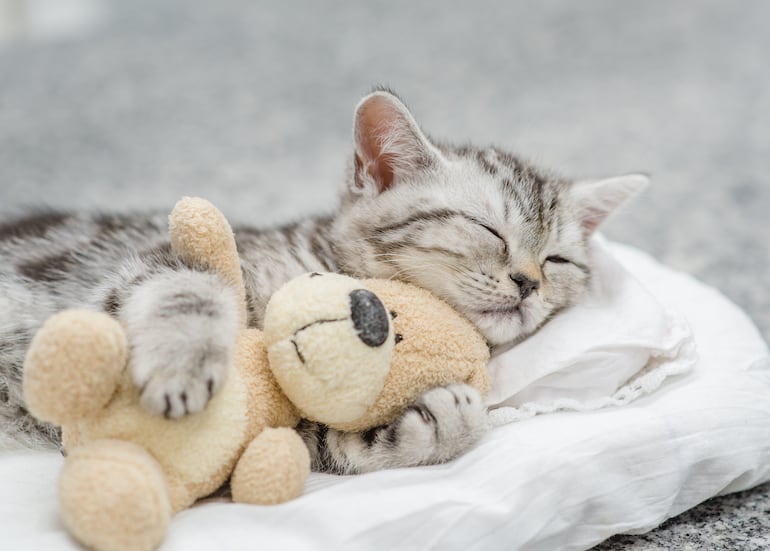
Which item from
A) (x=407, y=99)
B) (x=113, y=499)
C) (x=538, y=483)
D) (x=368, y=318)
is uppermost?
(x=407, y=99)

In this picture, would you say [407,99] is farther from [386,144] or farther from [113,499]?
[113,499]

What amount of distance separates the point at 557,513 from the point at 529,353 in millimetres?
256

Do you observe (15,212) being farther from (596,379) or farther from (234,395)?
(596,379)

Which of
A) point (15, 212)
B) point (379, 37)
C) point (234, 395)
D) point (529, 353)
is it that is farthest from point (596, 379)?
point (379, 37)

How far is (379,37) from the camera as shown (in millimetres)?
3662

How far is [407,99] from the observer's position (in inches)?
113

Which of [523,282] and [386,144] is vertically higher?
[386,144]

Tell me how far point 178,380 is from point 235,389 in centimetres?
10

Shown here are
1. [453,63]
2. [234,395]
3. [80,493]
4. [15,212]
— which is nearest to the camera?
[80,493]

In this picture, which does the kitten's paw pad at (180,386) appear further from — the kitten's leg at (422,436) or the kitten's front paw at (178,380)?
the kitten's leg at (422,436)

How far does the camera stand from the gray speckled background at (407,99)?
2.32 metres

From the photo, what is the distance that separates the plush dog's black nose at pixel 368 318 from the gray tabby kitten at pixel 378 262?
0.13m

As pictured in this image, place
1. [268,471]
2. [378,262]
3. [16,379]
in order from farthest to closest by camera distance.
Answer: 1. [378,262]
2. [16,379]
3. [268,471]

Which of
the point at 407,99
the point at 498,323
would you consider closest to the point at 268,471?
the point at 498,323
